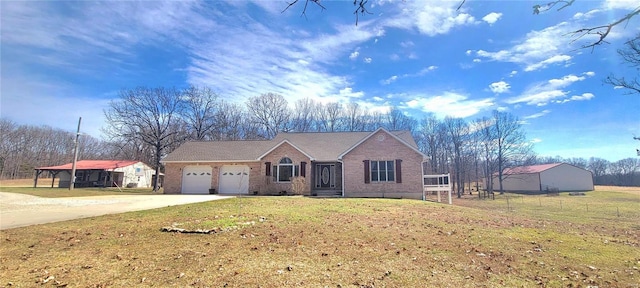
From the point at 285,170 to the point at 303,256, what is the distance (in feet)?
60.3

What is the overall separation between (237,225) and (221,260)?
2.95m

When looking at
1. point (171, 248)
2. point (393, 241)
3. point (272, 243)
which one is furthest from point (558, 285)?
point (171, 248)

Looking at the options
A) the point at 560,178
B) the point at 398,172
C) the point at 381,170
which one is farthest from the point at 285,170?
the point at 560,178

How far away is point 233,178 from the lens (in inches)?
998

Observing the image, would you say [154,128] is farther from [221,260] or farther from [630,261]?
[630,261]

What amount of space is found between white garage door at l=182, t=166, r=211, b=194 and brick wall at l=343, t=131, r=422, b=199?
1175 centimetres

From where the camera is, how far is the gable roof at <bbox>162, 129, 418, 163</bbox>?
24781 millimetres

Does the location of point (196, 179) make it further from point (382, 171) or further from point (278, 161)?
point (382, 171)

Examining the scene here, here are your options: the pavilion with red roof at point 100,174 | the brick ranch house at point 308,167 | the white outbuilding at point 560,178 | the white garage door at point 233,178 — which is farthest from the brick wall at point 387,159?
the white outbuilding at point 560,178

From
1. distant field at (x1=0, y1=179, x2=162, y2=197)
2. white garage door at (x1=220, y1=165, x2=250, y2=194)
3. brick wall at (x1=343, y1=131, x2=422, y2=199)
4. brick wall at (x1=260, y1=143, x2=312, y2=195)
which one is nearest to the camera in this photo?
brick wall at (x1=343, y1=131, x2=422, y2=199)

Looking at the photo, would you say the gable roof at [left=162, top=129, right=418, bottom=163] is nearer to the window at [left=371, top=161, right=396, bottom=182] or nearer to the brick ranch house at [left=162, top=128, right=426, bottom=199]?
the brick ranch house at [left=162, top=128, right=426, bottom=199]

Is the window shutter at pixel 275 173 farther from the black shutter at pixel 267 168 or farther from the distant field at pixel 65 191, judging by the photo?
the distant field at pixel 65 191

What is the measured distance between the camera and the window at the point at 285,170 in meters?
24.0

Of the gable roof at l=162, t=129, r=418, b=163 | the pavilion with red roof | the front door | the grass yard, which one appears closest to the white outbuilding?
the gable roof at l=162, t=129, r=418, b=163
